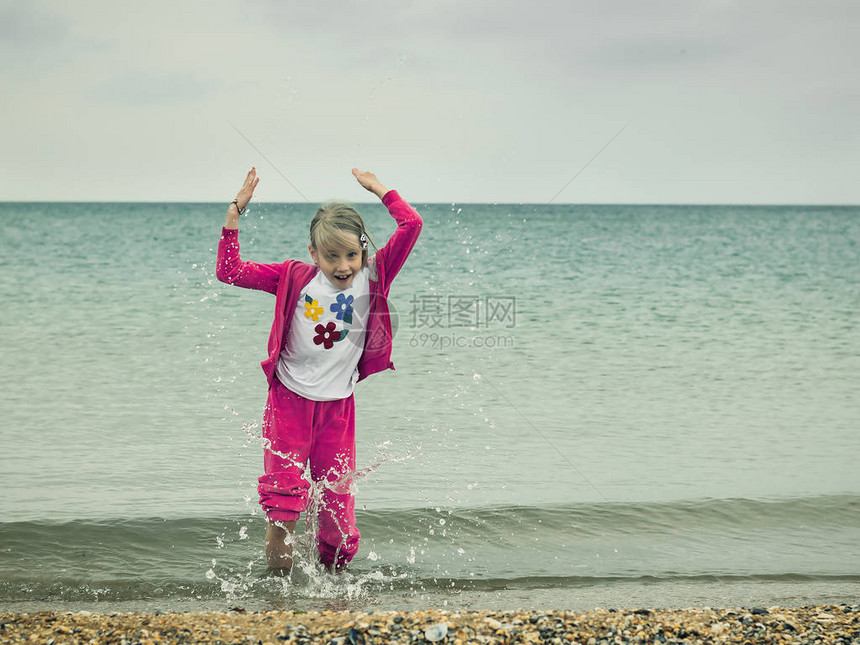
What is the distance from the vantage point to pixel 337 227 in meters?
4.29

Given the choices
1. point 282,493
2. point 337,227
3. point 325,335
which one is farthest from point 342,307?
point 282,493

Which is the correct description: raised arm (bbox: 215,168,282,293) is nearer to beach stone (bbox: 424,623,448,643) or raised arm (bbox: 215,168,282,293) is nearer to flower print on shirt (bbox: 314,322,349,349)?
flower print on shirt (bbox: 314,322,349,349)

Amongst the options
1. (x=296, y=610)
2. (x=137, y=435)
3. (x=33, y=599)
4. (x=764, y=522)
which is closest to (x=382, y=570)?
(x=296, y=610)

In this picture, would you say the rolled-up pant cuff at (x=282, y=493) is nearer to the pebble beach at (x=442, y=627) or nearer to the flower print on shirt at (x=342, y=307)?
the pebble beach at (x=442, y=627)

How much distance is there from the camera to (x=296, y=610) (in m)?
4.24

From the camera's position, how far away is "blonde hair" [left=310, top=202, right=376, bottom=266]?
4.27 m

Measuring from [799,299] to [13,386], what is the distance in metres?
13.9

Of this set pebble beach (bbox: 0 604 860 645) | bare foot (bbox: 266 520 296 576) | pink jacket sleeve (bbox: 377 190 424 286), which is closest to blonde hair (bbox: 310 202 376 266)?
pink jacket sleeve (bbox: 377 190 424 286)

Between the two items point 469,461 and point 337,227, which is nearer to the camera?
point 337,227

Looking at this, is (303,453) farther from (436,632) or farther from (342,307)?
(436,632)

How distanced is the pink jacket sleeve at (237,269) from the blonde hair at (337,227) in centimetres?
27

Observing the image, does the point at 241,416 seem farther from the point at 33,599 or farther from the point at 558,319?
the point at 558,319

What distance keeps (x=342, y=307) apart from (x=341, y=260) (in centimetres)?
26

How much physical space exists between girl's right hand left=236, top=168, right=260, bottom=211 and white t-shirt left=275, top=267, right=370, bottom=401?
517mm
